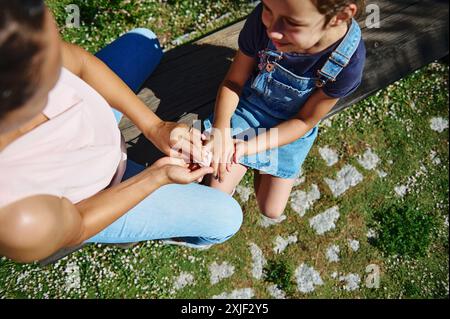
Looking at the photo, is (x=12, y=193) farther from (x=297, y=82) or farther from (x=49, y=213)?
(x=297, y=82)

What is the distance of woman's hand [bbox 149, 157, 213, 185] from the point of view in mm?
2467

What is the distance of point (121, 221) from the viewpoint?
265cm

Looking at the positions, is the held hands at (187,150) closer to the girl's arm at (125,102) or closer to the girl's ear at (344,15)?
the girl's arm at (125,102)

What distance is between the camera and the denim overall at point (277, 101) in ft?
8.45

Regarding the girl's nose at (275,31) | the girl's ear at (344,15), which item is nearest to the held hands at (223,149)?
the girl's nose at (275,31)

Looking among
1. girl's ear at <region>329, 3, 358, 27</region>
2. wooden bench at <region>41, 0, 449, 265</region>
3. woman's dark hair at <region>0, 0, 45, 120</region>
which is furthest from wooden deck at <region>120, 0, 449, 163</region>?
woman's dark hair at <region>0, 0, 45, 120</region>

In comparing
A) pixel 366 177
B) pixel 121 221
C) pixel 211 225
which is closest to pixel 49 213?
pixel 121 221

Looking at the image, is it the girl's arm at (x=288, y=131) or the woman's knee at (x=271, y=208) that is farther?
the woman's knee at (x=271, y=208)

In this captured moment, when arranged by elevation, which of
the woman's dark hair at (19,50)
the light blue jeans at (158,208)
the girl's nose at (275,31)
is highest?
the woman's dark hair at (19,50)

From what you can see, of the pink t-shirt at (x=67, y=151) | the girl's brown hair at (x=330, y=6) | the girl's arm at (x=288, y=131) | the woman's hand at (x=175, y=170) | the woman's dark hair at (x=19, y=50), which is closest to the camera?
the woman's dark hair at (x=19, y=50)

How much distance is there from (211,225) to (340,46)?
126cm

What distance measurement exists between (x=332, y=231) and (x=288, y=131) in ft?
4.62

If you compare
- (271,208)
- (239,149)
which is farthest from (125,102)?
(271,208)
